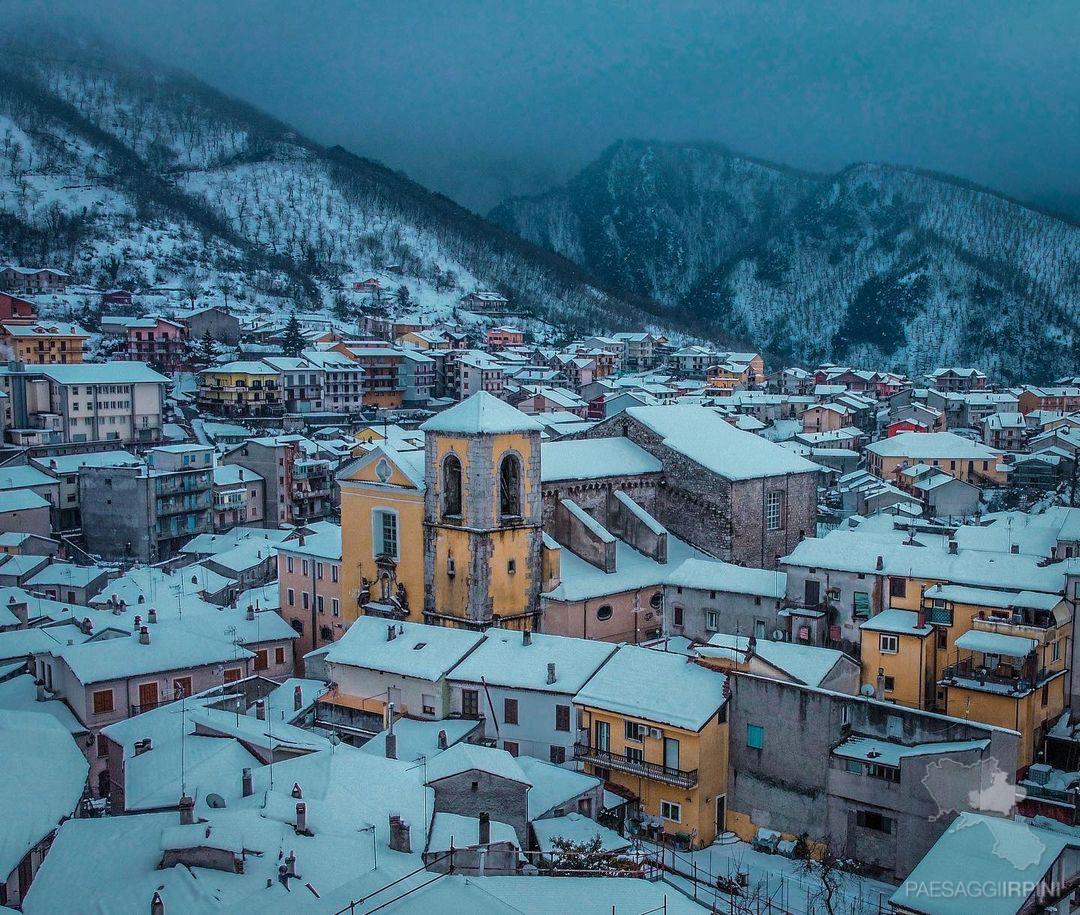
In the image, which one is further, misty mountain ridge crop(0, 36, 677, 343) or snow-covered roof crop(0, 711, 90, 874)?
misty mountain ridge crop(0, 36, 677, 343)

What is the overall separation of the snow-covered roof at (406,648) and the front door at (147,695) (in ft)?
16.4

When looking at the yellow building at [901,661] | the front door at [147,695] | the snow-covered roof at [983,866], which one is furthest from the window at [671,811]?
the front door at [147,695]

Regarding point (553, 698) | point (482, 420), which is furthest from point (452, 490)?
point (553, 698)

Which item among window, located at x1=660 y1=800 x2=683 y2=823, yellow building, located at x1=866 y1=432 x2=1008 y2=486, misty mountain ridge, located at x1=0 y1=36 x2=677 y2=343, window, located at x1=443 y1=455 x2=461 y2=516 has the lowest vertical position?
window, located at x1=660 y1=800 x2=683 y2=823

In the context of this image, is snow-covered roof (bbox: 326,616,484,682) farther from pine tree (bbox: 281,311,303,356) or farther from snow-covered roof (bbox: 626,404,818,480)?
pine tree (bbox: 281,311,303,356)

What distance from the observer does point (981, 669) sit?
2575 centimetres

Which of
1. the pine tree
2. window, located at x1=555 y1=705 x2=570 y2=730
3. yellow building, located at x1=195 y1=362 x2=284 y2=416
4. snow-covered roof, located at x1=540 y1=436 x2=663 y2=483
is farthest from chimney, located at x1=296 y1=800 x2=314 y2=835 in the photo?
the pine tree

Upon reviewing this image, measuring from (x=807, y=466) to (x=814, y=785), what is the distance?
1848 cm

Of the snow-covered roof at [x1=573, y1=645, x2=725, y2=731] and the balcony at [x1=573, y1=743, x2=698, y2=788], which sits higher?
the snow-covered roof at [x1=573, y1=645, x2=725, y2=731]

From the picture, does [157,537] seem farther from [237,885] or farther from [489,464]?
[237,885]

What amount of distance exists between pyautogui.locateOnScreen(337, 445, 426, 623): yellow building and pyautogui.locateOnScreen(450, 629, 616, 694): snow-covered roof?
18.5 feet

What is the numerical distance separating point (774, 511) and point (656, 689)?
15057 millimetres

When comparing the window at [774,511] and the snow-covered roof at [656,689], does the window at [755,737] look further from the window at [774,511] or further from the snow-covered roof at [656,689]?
the window at [774,511]

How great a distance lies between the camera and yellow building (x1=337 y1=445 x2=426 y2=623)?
33969mm
